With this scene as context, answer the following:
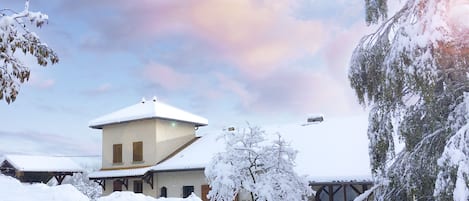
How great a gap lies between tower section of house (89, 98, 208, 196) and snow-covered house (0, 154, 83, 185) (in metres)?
3.10

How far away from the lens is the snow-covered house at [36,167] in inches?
1136

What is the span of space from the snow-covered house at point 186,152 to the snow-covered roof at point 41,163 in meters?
3.25

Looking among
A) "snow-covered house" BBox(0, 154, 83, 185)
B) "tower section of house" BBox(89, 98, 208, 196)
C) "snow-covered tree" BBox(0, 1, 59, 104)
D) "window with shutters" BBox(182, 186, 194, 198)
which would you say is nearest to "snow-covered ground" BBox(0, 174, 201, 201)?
"snow-covered tree" BBox(0, 1, 59, 104)

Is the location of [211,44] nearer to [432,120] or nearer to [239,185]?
[239,185]

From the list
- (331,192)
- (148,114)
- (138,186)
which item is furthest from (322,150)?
(138,186)

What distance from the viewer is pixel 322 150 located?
72.0 feet

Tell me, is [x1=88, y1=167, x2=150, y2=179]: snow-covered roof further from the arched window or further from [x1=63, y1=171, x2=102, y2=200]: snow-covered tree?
[x1=63, y1=171, x2=102, y2=200]: snow-covered tree

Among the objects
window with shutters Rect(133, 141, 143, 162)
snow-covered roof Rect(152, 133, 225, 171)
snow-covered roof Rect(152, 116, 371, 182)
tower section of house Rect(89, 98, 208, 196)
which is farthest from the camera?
window with shutters Rect(133, 141, 143, 162)

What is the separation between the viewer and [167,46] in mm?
18500

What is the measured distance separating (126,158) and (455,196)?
2172cm

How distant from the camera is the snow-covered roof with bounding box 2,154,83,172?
2875 cm

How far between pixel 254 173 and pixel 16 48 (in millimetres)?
9776

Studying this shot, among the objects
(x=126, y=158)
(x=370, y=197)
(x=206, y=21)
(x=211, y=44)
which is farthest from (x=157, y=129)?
(x=370, y=197)

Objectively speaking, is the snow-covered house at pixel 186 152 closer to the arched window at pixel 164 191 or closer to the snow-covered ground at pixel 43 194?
the arched window at pixel 164 191
